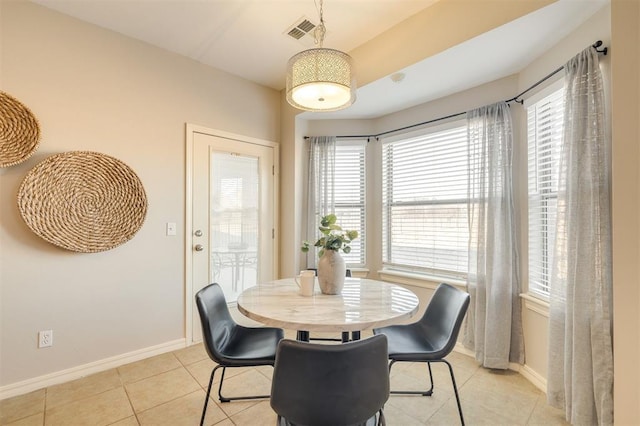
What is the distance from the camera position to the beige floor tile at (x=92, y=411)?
5.58 feet

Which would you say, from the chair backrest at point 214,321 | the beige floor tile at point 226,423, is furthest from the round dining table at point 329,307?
the beige floor tile at point 226,423

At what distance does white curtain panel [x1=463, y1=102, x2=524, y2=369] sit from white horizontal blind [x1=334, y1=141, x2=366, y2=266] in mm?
1266

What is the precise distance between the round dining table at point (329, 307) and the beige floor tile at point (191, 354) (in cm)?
115

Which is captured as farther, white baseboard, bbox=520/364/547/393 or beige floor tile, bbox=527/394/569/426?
white baseboard, bbox=520/364/547/393

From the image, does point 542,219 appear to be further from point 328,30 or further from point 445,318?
point 328,30

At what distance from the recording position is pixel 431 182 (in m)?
2.90

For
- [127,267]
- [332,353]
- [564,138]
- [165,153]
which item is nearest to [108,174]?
[165,153]

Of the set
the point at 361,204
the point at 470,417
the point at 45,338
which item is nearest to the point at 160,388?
the point at 45,338

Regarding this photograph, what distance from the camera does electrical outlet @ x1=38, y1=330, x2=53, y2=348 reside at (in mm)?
2043

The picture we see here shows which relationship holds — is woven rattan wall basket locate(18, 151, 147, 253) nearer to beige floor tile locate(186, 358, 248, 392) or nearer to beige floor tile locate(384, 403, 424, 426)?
beige floor tile locate(186, 358, 248, 392)

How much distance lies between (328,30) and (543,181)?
2005mm

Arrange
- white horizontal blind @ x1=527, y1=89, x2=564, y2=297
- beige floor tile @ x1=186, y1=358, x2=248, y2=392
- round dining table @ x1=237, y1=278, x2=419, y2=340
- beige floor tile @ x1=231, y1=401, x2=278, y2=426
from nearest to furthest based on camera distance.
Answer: round dining table @ x1=237, y1=278, x2=419, y2=340 < beige floor tile @ x1=231, y1=401, x2=278, y2=426 < white horizontal blind @ x1=527, y1=89, x2=564, y2=297 < beige floor tile @ x1=186, y1=358, x2=248, y2=392

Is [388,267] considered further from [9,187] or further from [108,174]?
[9,187]

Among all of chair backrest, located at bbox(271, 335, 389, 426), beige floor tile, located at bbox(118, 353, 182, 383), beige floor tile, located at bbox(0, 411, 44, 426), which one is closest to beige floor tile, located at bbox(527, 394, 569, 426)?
chair backrest, located at bbox(271, 335, 389, 426)
